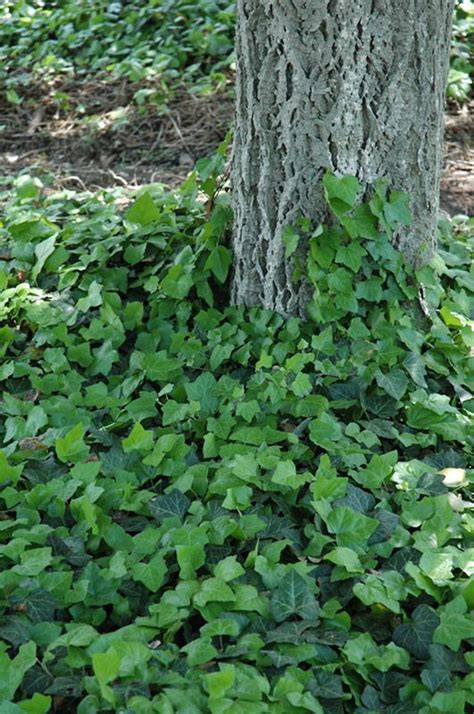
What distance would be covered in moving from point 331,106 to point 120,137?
301cm

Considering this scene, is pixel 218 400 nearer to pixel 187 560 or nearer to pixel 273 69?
pixel 187 560

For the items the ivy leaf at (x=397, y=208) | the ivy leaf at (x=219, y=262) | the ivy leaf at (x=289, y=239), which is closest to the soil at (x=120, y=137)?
the ivy leaf at (x=219, y=262)

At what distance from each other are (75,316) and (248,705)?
6.09 ft

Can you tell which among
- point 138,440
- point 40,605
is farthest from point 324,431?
point 40,605

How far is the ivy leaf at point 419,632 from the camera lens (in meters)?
2.21

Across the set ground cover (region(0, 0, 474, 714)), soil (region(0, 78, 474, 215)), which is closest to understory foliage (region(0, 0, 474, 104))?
soil (region(0, 78, 474, 215))

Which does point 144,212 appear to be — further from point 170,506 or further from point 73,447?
point 170,506

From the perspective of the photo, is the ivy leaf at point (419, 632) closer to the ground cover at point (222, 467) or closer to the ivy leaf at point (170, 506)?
the ground cover at point (222, 467)

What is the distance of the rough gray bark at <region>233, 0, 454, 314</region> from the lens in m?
2.94

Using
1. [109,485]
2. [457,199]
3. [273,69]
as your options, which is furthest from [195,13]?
[109,485]

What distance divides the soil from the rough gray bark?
190 cm

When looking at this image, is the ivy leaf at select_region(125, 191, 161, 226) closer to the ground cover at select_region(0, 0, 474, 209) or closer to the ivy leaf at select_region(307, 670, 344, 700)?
the ground cover at select_region(0, 0, 474, 209)

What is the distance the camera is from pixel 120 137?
576 cm

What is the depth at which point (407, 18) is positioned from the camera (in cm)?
294
